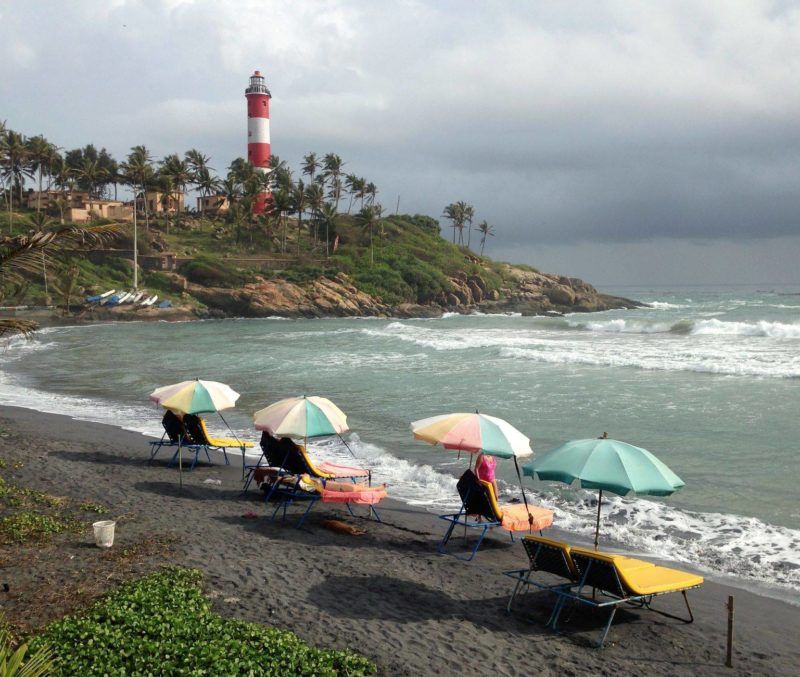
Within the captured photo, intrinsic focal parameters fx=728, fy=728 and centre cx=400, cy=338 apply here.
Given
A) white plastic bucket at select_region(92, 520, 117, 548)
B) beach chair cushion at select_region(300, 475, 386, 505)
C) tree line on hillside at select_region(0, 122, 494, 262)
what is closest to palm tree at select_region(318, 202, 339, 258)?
tree line on hillside at select_region(0, 122, 494, 262)

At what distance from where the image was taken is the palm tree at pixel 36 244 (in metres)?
7.43

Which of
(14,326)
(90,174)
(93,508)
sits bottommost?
(93,508)

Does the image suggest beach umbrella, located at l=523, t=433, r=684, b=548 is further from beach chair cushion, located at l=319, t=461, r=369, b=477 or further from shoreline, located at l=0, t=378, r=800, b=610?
beach chair cushion, located at l=319, t=461, r=369, b=477

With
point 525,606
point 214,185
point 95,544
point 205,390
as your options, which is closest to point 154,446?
point 205,390

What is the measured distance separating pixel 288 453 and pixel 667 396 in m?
14.7

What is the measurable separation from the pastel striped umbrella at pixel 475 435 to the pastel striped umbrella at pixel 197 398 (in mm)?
4303

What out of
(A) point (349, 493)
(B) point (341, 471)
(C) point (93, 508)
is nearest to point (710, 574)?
(A) point (349, 493)

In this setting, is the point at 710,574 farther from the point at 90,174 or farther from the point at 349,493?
the point at 90,174

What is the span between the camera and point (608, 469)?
23.1 feet

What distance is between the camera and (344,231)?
91000 millimetres

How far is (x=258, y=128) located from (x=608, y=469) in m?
80.0

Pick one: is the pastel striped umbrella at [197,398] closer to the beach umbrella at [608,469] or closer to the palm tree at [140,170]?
the beach umbrella at [608,469]

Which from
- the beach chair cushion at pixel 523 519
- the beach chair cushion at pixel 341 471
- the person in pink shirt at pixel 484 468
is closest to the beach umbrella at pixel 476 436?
the beach chair cushion at pixel 523 519

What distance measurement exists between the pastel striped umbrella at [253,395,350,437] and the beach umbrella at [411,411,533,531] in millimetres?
1668
